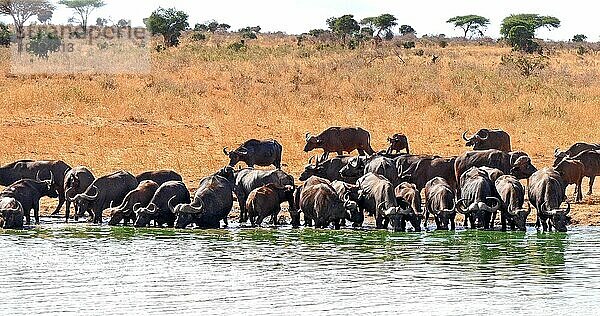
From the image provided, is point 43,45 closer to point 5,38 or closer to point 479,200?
point 5,38

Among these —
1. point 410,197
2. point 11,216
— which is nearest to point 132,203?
point 11,216

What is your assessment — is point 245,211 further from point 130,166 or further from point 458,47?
point 458,47

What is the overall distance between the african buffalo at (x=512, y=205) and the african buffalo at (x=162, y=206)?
497cm

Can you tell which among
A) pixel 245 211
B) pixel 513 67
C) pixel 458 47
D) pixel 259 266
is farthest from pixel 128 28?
pixel 259 266

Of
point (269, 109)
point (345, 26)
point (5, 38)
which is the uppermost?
point (345, 26)

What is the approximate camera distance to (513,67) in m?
43.4

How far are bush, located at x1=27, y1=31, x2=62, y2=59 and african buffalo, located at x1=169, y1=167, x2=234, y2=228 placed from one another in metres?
31.6

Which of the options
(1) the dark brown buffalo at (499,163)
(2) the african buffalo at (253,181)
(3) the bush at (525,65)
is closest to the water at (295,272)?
(2) the african buffalo at (253,181)

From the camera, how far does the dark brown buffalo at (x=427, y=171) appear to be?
20797 mm

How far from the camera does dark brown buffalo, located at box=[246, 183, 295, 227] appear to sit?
18016 mm

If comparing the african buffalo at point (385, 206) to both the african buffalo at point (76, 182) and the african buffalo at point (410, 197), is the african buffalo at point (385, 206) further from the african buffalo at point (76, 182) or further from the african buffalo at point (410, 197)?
the african buffalo at point (76, 182)

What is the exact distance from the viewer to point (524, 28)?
59.8 metres

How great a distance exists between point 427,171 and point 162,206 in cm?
535

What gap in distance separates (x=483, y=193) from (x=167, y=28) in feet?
134
